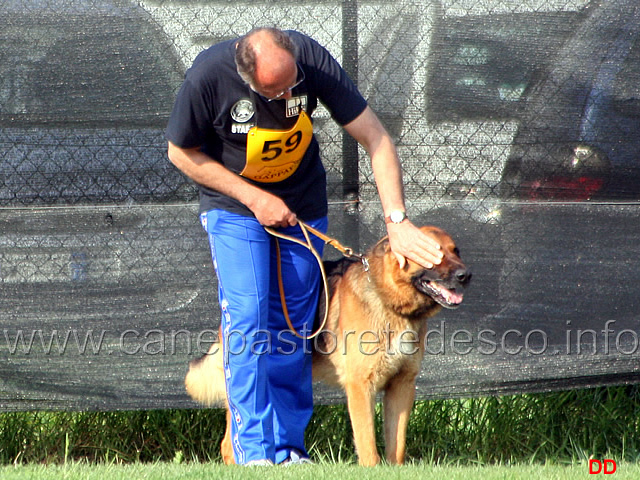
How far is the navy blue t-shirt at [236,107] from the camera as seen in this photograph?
3.10 meters

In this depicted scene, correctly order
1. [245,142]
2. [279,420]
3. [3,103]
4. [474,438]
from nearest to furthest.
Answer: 1. [245,142]
2. [279,420]
3. [3,103]
4. [474,438]

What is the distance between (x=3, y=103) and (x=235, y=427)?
2.09 m

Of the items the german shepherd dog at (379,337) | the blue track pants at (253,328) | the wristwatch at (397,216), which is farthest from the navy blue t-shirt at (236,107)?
the german shepherd dog at (379,337)

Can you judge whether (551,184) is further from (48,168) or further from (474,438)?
(48,168)

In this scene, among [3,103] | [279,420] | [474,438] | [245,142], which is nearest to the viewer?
[245,142]

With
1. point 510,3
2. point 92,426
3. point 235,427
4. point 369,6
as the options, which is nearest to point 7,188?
point 92,426

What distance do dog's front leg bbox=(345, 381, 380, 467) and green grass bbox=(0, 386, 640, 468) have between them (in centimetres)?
82

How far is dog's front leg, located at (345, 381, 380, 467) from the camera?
3506 millimetres

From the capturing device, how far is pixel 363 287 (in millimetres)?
3660

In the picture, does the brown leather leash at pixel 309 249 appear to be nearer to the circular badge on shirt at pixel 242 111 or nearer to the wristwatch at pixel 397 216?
the wristwatch at pixel 397 216

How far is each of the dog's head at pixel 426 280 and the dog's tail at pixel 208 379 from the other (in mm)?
922

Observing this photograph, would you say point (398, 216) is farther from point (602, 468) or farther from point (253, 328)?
point (602, 468)

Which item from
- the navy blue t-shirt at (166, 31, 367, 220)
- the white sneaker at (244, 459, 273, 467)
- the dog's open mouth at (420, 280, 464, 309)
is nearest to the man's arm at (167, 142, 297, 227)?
the navy blue t-shirt at (166, 31, 367, 220)

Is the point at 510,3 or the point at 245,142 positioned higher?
the point at 510,3
